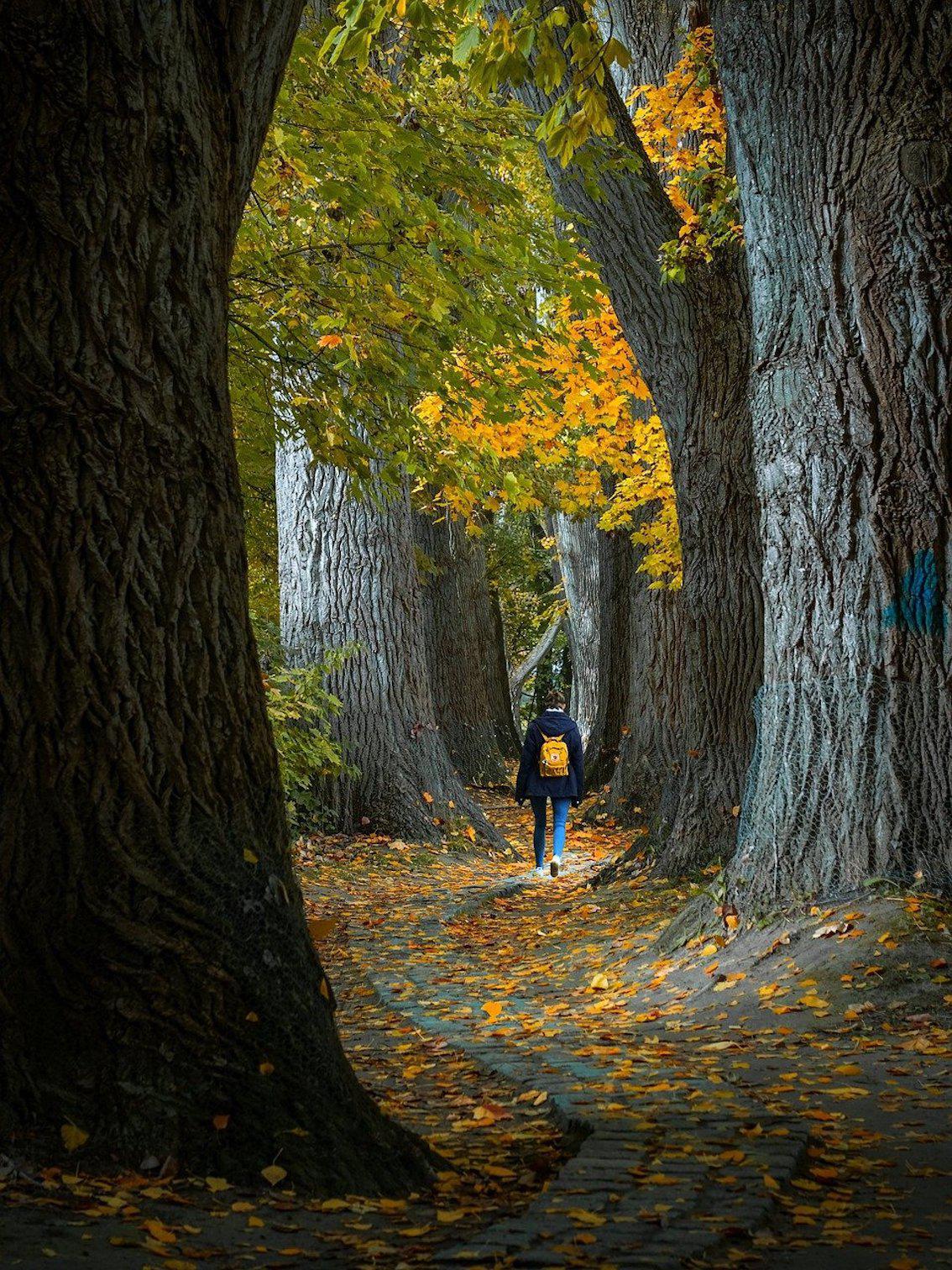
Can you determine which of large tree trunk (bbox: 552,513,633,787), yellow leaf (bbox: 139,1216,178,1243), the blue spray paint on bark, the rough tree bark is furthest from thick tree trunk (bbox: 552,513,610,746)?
yellow leaf (bbox: 139,1216,178,1243)

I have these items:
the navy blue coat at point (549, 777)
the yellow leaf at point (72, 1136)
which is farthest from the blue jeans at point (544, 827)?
the yellow leaf at point (72, 1136)

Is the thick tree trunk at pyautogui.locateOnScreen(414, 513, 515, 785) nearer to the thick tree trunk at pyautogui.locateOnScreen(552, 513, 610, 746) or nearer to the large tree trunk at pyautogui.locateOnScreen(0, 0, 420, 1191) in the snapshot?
the thick tree trunk at pyautogui.locateOnScreen(552, 513, 610, 746)

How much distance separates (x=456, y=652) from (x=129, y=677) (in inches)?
659

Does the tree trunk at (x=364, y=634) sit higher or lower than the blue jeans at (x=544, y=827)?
higher

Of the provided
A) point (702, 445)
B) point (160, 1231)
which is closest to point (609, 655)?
point (702, 445)

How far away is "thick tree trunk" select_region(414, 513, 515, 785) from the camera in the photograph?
1997 cm

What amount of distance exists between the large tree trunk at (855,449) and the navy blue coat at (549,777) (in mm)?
5477

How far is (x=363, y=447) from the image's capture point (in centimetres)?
805

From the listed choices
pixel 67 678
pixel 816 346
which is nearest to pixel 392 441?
pixel 816 346

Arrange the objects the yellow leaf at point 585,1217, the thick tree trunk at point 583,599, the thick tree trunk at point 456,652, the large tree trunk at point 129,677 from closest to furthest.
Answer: the yellow leaf at point 585,1217, the large tree trunk at point 129,677, the thick tree trunk at point 456,652, the thick tree trunk at point 583,599

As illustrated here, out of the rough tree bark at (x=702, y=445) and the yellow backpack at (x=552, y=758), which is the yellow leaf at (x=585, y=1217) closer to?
the rough tree bark at (x=702, y=445)

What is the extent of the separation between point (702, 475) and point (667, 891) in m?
3.08

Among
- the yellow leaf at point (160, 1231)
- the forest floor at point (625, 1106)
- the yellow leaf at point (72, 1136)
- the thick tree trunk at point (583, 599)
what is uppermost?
the thick tree trunk at point (583, 599)

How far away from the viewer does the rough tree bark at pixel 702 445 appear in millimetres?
8992
